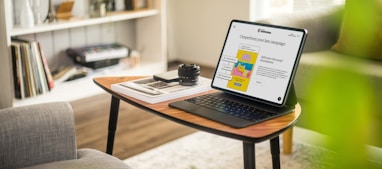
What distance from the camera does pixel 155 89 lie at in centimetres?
156

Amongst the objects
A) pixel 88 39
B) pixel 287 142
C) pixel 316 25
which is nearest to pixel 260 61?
pixel 287 142

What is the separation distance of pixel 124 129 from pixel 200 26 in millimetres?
1607

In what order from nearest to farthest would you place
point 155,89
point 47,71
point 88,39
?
point 155,89
point 47,71
point 88,39

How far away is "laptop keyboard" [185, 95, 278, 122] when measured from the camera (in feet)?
4.34

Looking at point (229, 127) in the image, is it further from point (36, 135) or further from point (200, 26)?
point (200, 26)

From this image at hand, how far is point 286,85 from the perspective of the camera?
1.38m

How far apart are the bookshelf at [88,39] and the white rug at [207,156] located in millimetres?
997

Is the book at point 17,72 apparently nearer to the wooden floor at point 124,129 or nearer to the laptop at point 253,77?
the wooden floor at point 124,129

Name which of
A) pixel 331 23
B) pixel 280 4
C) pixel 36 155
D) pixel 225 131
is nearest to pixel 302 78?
pixel 331 23

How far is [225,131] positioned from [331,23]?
152 centimetres

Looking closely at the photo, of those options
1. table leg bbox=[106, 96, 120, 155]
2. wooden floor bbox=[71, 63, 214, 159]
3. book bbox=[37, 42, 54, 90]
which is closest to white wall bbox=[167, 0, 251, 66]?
wooden floor bbox=[71, 63, 214, 159]

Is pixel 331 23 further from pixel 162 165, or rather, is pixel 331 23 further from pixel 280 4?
pixel 280 4

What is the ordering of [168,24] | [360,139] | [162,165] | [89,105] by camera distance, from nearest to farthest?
[360,139]
[162,165]
[89,105]
[168,24]

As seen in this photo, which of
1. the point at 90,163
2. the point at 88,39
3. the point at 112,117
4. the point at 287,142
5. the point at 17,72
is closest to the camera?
the point at 90,163
